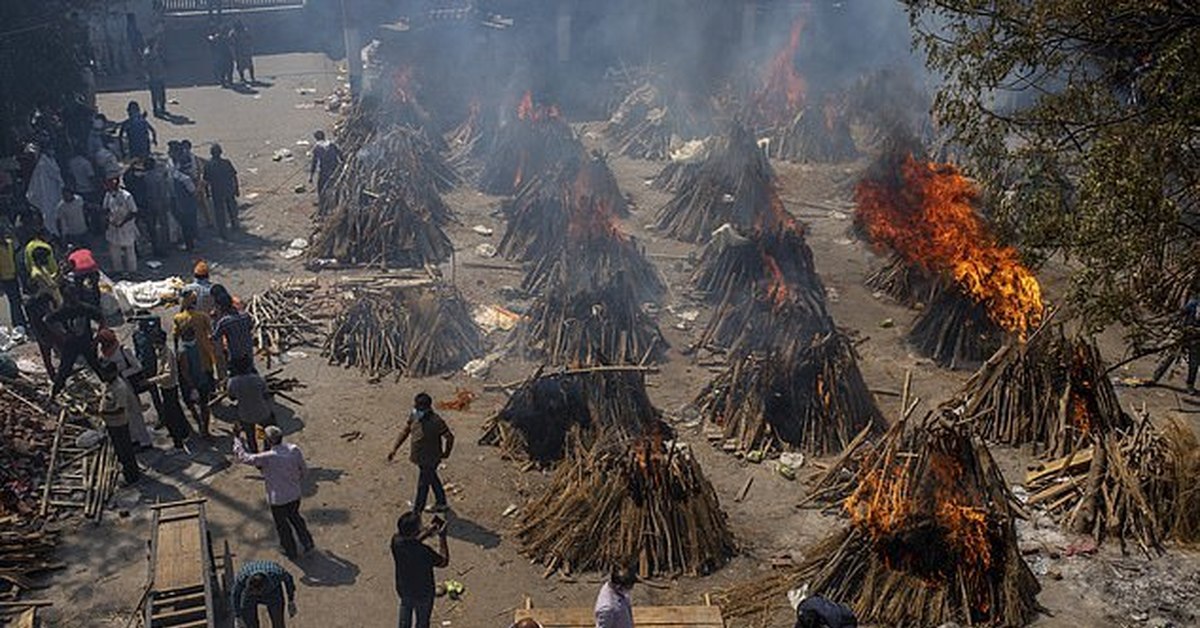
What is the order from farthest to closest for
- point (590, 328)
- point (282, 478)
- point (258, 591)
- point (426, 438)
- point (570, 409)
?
point (590, 328), point (570, 409), point (426, 438), point (282, 478), point (258, 591)

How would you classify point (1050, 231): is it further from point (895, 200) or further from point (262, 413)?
point (895, 200)

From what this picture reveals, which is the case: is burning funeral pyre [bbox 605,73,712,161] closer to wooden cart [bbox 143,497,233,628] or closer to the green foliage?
the green foliage

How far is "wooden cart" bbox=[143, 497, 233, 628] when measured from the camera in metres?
7.88

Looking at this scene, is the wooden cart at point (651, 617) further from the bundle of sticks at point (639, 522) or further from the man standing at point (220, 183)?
the man standing at point (220, 183)

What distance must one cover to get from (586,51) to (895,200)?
15598mm

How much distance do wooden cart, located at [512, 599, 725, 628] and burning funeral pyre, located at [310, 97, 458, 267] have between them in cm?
983

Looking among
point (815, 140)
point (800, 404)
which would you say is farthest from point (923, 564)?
point (815, 140)

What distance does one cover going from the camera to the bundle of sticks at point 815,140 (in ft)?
79.0

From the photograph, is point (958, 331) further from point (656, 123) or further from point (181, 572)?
point (656, 123)

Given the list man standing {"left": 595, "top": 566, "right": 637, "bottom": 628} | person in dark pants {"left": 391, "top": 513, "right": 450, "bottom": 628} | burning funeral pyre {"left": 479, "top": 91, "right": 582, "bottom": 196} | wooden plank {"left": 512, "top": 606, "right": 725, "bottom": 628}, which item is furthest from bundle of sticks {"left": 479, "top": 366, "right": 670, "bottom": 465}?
burning funeral pyre {"left": 479, "top": 91, "right": 582, "bottom": 196}

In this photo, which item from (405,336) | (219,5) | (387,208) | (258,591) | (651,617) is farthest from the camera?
(219,5)

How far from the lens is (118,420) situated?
10656mm

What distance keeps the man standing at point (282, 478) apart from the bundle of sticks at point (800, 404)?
4935 mm

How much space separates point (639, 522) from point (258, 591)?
3639mm
